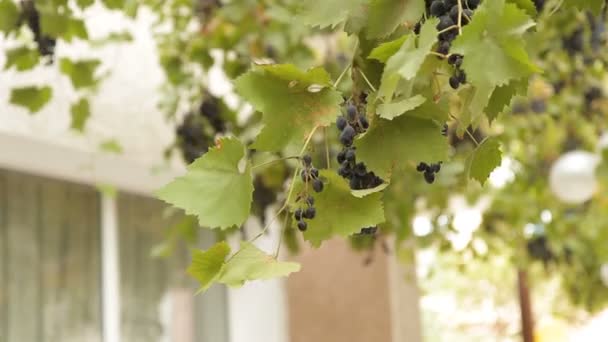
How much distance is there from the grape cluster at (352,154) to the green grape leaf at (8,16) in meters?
0.91

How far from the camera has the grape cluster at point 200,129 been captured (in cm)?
219

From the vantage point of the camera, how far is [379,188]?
80cm

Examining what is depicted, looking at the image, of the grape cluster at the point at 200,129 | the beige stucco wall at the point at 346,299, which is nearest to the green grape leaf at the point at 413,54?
the grape cluster at the point at 200,129

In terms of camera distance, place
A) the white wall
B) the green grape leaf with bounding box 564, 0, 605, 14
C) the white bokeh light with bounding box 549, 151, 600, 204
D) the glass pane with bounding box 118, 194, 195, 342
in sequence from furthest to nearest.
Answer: the glass pane with bounding box 118, 194, 195, 342
the white bokeh light with bounding box 549, 151, 600, 204
the white wall
the green grape leaf with bounding box 564, 0, 605, 14

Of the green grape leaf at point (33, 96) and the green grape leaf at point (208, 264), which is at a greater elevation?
the green grape leaf at point (33, 96)

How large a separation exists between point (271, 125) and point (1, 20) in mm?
882

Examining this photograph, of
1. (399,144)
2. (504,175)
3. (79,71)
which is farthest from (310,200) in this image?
(504,175)

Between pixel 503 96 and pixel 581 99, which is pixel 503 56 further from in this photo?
pixel 581 99

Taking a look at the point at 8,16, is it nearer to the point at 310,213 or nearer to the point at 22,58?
the point at 22,58

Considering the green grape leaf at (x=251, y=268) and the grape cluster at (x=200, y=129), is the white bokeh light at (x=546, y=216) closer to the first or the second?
the grape cluster at (x=200, y=129)

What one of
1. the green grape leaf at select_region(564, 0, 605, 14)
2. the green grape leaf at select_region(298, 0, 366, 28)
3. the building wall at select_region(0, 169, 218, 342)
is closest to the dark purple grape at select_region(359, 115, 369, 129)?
the green grape leaf at select_region(298, 0, 366, 28)

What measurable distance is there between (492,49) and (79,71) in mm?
1326

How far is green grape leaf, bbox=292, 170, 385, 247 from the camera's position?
831mm

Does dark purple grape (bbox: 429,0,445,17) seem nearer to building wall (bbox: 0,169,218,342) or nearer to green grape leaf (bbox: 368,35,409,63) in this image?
green grape leaf (bbox: 368,35,409,63)
